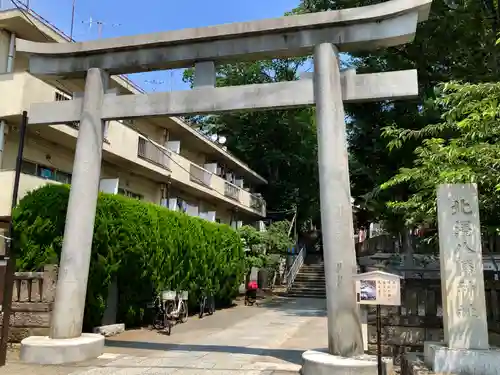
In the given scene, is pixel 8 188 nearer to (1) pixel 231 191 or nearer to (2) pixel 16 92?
(2) pixel 16 92

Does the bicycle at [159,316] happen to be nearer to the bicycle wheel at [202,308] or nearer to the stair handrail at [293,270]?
the bicycle wheel at [202,308]

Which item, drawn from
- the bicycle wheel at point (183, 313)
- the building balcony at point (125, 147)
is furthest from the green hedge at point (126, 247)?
the building balcony at point (125, 147)

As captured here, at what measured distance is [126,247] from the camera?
12367 millimetres

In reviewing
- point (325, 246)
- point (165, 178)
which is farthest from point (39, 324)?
point (165, 178)

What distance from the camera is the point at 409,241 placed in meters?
17.2

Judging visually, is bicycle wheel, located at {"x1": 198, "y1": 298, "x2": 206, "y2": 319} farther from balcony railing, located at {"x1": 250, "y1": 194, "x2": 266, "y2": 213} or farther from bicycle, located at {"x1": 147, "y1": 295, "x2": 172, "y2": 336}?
balcony railing, located at {"x1": 250, "y1": 194, "x2": 266, "y2": 213}

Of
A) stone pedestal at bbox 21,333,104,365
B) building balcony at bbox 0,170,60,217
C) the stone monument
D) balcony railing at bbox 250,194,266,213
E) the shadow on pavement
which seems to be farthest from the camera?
balcony railing at bbox 250,194,266,213

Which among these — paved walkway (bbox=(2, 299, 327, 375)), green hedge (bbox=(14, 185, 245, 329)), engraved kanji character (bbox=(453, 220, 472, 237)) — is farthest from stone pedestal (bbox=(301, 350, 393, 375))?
green hedge (bbox=(14, 185, 245, 329))

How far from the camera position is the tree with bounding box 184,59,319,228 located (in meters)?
32.6

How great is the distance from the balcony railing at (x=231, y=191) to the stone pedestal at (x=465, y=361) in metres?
20.4

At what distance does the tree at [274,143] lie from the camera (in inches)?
1284

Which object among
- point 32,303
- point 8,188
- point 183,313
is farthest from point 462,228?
point 8,188

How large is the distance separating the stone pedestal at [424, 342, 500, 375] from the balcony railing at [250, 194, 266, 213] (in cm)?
2430

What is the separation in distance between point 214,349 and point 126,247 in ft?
12.7
